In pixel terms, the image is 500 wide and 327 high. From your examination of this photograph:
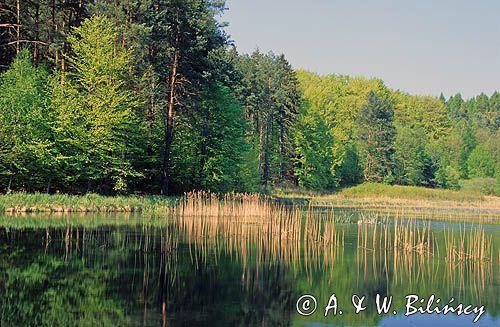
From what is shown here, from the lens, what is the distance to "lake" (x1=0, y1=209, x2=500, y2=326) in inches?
485

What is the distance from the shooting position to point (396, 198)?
203 feet

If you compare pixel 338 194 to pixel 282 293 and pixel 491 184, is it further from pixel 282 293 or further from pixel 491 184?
pixel 282 293

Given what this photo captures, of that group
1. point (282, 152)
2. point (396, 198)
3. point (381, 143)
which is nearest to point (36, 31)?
point (282, 152)

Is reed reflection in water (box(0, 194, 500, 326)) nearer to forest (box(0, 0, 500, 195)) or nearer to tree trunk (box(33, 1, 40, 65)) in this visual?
forest (box(0, 0, 500, 195))

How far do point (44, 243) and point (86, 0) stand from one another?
28601 millimetres

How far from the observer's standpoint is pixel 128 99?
38781mm

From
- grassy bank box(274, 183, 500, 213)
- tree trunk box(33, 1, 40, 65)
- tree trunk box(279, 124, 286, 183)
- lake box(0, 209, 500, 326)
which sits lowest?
lake box(0, 209, 500, 326)

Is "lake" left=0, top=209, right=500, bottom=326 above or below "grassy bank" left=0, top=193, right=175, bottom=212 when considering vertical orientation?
below

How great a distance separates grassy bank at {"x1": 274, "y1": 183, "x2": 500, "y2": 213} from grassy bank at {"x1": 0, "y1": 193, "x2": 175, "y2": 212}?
794 inches

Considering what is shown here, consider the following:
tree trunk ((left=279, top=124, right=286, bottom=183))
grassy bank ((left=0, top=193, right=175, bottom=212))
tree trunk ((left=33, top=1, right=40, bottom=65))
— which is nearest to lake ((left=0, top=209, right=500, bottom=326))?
grassy bank ((left=0, top=193, right=175, bottom=212))

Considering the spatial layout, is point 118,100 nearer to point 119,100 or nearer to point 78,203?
point 119,100

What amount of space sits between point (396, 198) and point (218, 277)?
48213 mm

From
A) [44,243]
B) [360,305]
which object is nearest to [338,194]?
Result: [44,243]

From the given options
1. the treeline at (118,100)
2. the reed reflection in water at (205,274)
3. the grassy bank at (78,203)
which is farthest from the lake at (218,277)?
the treeline at (118,100)
